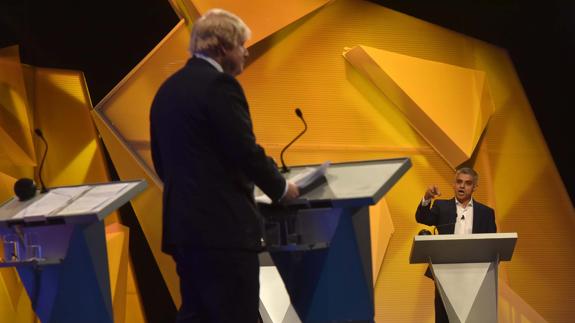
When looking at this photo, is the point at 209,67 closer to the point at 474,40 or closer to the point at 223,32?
the point at 223,32

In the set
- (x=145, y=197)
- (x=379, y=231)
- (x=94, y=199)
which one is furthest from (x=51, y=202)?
(x=379, y=231)

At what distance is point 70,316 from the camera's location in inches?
142

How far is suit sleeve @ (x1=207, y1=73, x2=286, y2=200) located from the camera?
2.62 m

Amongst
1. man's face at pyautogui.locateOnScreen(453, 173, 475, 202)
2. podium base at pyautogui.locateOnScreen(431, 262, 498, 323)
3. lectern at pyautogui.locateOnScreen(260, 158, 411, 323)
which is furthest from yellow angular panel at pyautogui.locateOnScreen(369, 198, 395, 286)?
lectern at pyautogui.locateOnScreen(260, 158, 411, 323)

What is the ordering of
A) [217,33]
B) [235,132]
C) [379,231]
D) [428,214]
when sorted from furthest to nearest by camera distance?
[379,231], [428,214], [217,33], [235,132]

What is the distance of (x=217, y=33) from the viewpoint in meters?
2.74

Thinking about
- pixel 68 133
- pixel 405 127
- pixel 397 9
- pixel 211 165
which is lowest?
pixel 405 127

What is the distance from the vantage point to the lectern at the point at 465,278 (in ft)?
14.9

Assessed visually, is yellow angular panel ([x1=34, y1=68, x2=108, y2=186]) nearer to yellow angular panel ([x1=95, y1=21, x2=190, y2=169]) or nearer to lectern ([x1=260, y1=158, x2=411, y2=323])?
yellow angular panel ([x1=95, y1=21, x2=190, y2=169])

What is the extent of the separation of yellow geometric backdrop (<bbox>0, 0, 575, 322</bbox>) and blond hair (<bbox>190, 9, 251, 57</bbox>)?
310cm

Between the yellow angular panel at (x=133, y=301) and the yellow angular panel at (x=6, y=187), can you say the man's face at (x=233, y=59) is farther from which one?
the yellow angular panel at (x=133, y=301)

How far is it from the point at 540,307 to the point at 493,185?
0.96 m

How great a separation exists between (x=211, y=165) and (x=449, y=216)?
289 centimetres

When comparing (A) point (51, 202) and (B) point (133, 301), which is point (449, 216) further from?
(A) point (51, 202)
